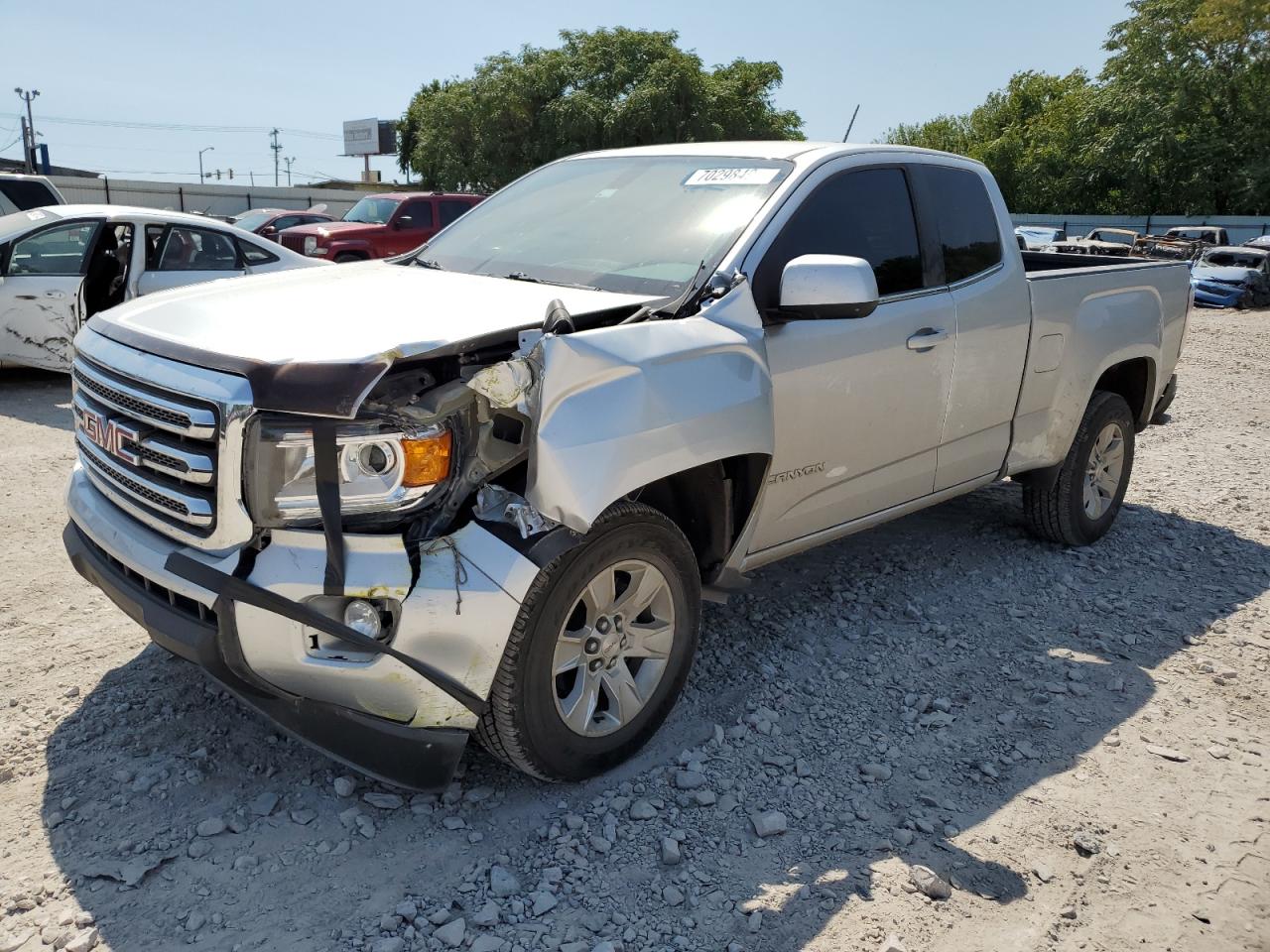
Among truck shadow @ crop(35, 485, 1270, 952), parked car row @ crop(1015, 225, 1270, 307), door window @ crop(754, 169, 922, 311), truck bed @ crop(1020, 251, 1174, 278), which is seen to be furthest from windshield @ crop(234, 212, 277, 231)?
door window @ crop(754, 169, 922, 311)

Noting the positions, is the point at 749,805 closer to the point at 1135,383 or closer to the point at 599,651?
Answer: the point at 599,651

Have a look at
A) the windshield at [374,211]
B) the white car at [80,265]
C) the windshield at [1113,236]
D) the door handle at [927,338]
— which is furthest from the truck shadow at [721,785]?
the windshield at [1113,236]

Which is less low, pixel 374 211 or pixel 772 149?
pixel 772 149

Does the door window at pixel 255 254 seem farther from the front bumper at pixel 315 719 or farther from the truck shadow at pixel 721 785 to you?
the front bumper at pixel 315 719

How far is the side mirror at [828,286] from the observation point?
323 centimetres

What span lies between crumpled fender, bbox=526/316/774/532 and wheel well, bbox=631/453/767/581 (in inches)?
5.4

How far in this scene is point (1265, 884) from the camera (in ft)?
9.34

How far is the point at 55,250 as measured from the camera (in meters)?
8.52

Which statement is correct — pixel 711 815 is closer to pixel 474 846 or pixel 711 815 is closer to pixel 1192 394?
pixel 474 846

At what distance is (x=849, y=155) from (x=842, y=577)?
1976mm

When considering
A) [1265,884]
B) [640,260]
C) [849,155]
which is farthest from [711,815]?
[849,155]

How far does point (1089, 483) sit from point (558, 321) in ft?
12.6

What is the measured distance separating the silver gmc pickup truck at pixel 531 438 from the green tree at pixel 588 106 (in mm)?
31556

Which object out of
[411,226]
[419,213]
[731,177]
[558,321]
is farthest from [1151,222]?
[558,321]
